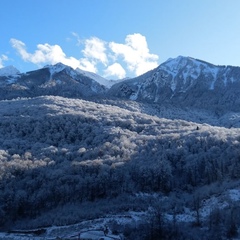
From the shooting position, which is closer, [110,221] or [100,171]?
[110,221]

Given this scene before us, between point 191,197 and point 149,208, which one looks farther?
point 191,197

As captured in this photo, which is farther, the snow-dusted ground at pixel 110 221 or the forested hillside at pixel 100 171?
the forested hillside at pixel 100 171

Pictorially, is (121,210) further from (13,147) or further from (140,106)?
(140,106)

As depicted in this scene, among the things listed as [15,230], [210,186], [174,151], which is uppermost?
[174,151]

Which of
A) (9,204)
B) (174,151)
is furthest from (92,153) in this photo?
(9,204)

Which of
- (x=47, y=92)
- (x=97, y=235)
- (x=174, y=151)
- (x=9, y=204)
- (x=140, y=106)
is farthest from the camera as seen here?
(x=47, y=92)

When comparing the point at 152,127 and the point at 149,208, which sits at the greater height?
the point at 152,127

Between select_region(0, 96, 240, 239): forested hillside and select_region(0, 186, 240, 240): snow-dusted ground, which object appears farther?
select_region(0, 96, 240, 239): forested hillside

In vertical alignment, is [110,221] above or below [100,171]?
below
